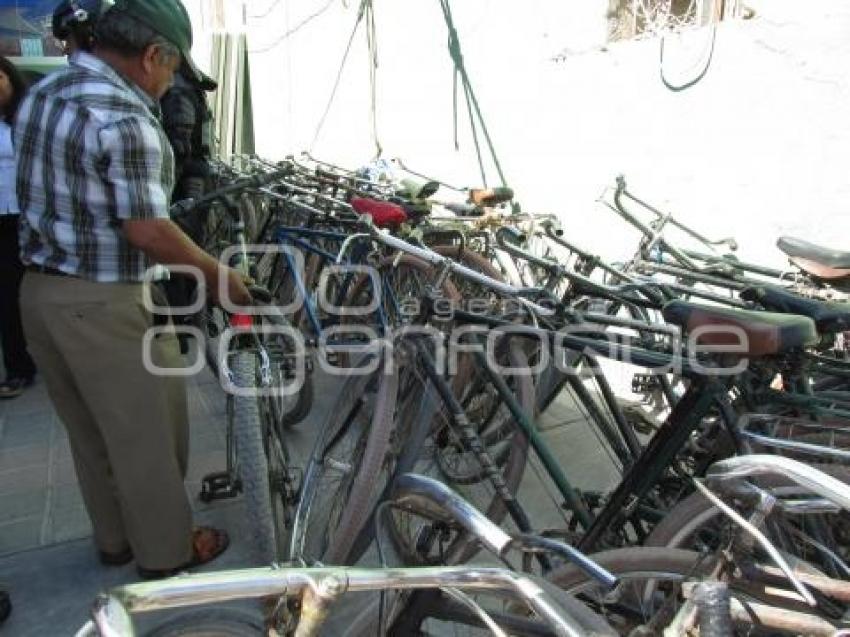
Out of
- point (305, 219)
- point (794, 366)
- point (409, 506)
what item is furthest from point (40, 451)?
point (794, 366)

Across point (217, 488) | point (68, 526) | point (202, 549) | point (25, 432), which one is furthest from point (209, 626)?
point (25, 432)

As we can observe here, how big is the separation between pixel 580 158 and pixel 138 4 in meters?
3.66

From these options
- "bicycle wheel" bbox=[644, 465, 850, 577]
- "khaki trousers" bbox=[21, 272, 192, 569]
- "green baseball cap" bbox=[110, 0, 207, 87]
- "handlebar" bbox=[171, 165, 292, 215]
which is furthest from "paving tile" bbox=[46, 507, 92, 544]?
"bicycle wheel" bbox=[644, 465, 850, 577]

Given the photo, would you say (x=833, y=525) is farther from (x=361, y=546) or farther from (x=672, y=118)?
(x=672, y=118)

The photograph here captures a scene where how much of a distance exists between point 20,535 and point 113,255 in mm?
1591

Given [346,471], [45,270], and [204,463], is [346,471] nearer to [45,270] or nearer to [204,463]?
[45,270]

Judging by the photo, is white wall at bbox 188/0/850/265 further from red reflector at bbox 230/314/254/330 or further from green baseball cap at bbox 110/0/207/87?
green baseball cap at bbox 110/0/207/87

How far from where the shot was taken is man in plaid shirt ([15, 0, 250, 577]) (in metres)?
2.12

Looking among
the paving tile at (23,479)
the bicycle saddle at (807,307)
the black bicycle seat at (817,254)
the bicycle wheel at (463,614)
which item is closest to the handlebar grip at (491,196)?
the black bicycle seat at (817,254)

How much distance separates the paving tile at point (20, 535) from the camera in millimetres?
2965

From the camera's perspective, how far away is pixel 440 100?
6.40 m

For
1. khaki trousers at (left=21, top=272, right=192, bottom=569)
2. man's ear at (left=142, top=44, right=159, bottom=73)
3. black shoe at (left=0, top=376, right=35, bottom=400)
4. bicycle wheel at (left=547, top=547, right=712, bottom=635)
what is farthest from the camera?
black shoe at (left=0, top=376, right=35, bottom=400)

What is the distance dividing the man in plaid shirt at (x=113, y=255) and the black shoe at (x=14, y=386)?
7.44 ft

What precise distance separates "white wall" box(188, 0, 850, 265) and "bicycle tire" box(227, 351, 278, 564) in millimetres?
3207
